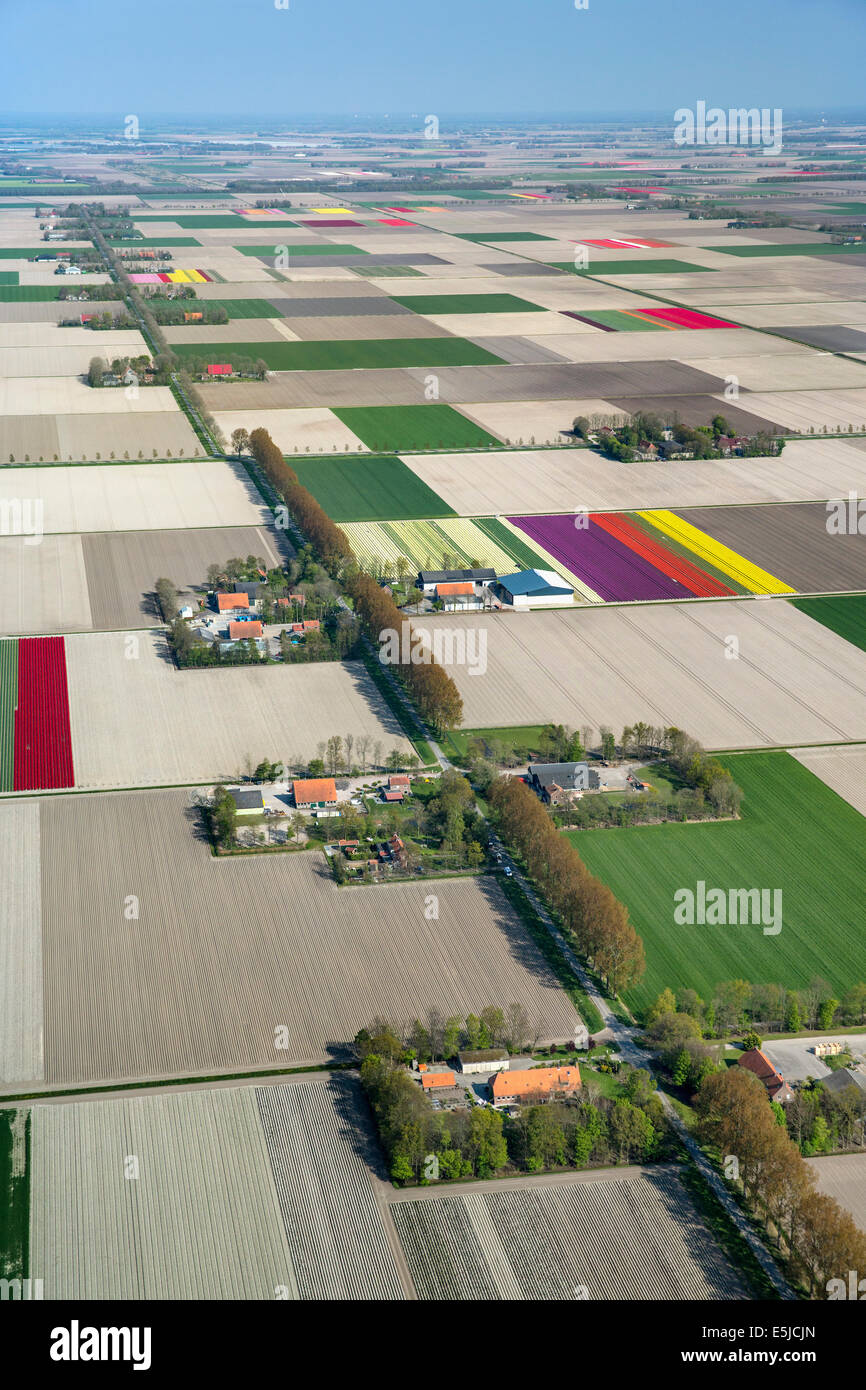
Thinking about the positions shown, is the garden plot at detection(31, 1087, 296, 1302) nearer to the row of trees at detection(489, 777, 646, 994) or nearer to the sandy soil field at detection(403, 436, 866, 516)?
the row of trees at detection(489, 777, 646, 994)

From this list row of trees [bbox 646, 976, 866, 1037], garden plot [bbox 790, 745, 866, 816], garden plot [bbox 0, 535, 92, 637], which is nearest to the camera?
row of trees [bbox 646, 976, 866, 1037]

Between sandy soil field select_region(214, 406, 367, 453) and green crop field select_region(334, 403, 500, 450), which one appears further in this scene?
green crop field select_region(334, 403, 500, 450)

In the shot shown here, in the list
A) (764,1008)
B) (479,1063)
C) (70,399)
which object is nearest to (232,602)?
(479,1063)

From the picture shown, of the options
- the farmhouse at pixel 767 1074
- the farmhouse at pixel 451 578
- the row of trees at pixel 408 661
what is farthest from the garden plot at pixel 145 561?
the farmhouse at pixel 767 1074

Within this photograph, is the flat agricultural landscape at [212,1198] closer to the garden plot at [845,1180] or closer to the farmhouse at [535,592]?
the garden plot at [845,1180]

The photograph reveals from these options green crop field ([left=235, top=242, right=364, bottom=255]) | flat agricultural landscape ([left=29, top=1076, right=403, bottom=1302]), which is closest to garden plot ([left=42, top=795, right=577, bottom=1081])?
flat agricultural landscape ([left=29, top=1076, right=403, bottom=1302])

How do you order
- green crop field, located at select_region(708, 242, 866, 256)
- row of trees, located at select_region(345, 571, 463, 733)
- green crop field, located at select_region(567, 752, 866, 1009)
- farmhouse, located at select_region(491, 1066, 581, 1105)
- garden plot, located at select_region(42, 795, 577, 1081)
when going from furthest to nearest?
green crop field, located at select_region(708, 242, 866, 256)
row of trees, located at select_region(345, 571, 463, 733)
green crop field, located at select_region(567, 752, 866, 1009)
garden plot, located at select_region(42, 795, 577, 1081)
farmhouse, located at select_region(491, 1066, 581, 1105)
